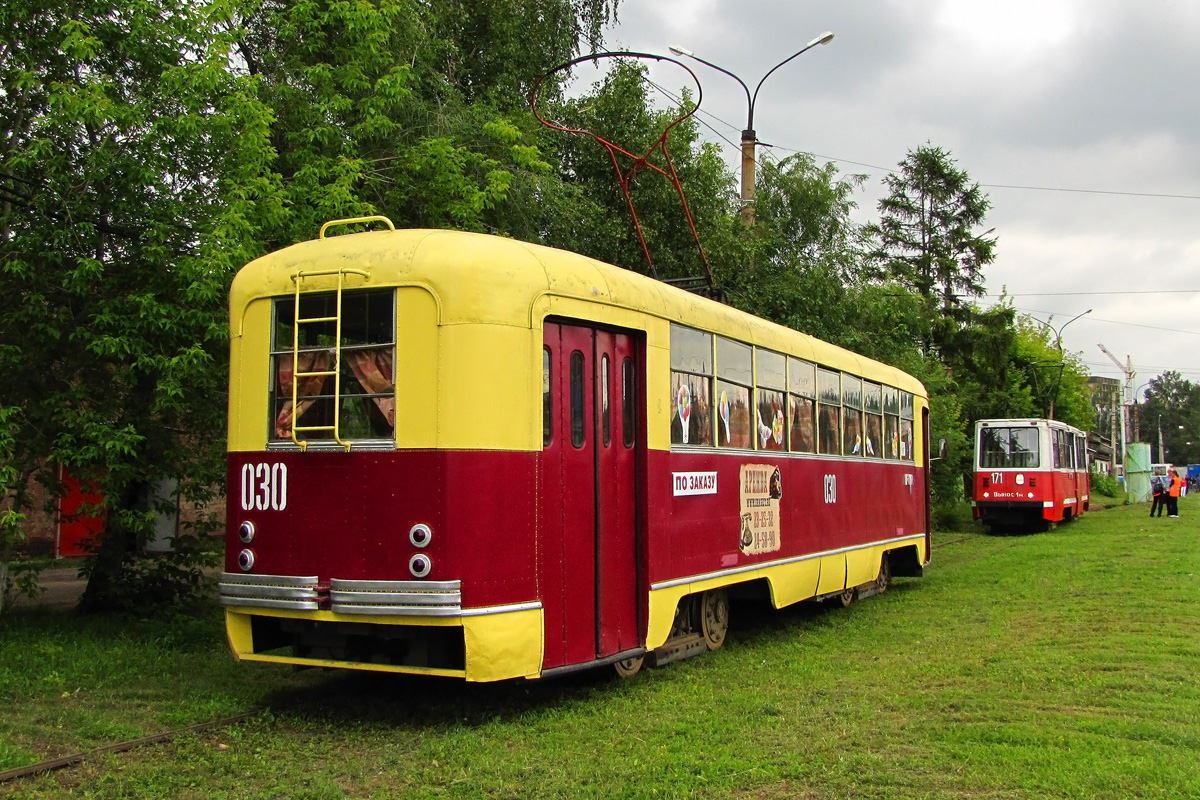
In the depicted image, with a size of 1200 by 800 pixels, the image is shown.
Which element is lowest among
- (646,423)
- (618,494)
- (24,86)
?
(618,494)

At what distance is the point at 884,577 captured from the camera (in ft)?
51.1

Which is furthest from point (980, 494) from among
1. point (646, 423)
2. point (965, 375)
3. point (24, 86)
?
point (24, 86)

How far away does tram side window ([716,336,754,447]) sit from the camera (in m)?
9.57

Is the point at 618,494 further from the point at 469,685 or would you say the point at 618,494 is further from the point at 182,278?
the point at 182,278

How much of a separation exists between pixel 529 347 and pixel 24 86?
5615 mm

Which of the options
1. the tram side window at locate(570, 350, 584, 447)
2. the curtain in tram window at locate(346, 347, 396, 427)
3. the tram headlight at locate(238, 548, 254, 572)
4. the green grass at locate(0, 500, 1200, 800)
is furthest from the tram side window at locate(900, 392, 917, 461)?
the tram headlight at locate(238, 548, 254, 572)

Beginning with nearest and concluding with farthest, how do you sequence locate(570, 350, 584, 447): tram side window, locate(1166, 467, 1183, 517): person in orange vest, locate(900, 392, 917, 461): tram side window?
locate(570, 350, 584, 447): tram side window → locate(900, 392, 917, 461): tram side window → locate(1166, 467, 1183, 517): person in orange vest

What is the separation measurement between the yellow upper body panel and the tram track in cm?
179

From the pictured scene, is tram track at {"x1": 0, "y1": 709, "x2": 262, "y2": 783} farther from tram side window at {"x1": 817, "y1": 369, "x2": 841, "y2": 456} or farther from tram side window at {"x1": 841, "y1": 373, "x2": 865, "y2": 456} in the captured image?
tram side window at {"x1": 841, "y1": 373, "x2": 865, "y2": 456}

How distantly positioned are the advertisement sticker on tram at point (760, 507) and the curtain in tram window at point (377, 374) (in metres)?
3.95

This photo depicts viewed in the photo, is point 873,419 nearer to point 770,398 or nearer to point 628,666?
point 770,398

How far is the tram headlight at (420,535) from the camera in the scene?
6.72 m

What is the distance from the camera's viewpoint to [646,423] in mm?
8203

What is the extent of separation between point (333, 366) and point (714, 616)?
4.54 m
